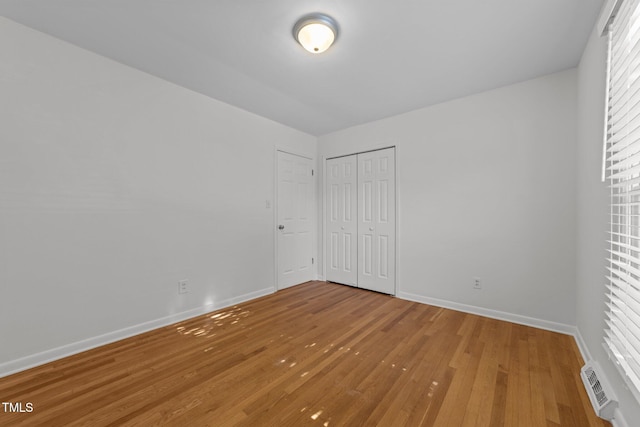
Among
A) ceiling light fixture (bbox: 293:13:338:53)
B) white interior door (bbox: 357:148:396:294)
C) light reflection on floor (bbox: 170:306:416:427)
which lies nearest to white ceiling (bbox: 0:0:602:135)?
ceiling light fixture (bbox: 293:13:338:53)

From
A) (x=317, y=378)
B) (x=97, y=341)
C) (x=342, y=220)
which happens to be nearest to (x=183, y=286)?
(x=97, y=341)

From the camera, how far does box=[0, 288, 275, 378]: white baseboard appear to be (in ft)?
6.01

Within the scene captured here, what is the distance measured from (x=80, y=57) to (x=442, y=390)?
3.83 metres

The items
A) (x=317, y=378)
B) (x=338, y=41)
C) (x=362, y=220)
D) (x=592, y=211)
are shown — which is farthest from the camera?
(x=362, y=220)

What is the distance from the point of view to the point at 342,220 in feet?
13.6

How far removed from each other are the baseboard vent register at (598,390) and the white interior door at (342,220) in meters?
2.58

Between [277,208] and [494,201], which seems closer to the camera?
[494,201]

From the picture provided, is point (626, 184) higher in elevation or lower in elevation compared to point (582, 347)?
higher

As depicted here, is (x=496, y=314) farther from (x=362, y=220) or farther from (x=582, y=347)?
(x=362, y=220)

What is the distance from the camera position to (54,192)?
2023 mm

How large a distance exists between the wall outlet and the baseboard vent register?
3.36 meters

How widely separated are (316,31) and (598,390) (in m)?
2.97

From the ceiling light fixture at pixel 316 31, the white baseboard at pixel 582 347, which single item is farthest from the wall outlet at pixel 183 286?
the white baseboard at pixel 582 347

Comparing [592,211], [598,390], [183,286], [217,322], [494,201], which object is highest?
[494,201]
